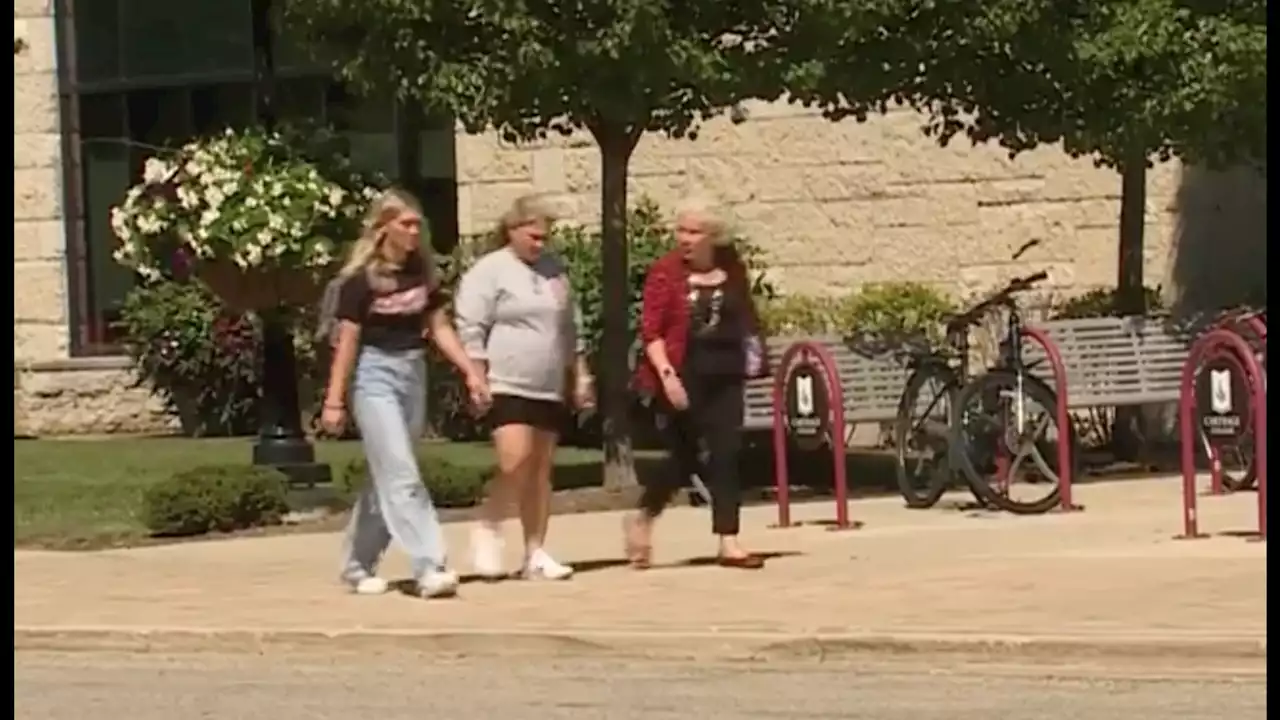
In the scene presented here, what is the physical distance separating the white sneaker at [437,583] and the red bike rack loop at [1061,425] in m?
3.82

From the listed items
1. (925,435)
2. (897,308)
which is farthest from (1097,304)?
(925,435)

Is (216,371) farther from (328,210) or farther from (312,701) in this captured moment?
(312,701)

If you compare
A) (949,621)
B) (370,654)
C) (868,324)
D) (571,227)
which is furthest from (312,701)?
(571,227)

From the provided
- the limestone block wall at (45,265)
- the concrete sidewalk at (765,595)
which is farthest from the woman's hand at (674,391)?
the limestone block wall at (45,265)

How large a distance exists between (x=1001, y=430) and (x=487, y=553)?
11.3 feet

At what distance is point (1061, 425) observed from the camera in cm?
1430

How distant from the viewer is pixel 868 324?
2050 cm

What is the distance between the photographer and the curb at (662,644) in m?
9.85

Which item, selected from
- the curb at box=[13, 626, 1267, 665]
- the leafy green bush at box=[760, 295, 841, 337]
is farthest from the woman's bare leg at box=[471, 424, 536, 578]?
the leafy green bush at box=[760, 295, 841, 337]

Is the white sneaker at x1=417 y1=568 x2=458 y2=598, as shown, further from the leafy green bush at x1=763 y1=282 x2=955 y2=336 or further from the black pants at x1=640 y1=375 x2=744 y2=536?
the leafy green bush at x1=763 y1=282 x2=955 y2=336

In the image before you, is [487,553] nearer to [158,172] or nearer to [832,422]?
[832,422]

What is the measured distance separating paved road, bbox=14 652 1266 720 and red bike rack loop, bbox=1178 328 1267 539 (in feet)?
10.4

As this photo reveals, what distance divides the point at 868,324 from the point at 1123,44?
15.5 ft

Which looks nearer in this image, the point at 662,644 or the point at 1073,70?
the point at 662,644
